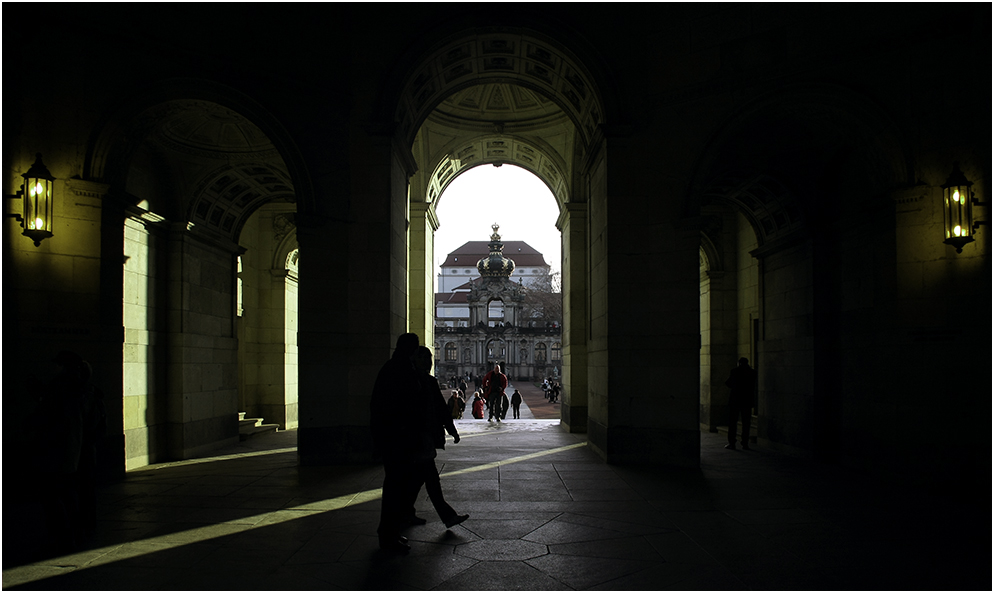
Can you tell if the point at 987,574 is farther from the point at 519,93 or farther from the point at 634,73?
the point at 519,93

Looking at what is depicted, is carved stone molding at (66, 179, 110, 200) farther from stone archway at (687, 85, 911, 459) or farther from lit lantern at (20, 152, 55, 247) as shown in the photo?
stone archway at (687, 85, 911, 459)

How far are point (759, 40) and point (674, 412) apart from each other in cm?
626

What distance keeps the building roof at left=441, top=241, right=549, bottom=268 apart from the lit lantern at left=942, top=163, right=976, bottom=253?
10340cm

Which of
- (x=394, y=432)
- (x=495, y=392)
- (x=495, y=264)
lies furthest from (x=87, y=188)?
(x=495, y=264)

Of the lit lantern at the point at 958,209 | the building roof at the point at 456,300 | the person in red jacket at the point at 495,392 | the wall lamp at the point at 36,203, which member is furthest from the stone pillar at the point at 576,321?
the building roof at the point at 456,300

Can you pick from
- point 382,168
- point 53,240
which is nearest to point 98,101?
point 53,240

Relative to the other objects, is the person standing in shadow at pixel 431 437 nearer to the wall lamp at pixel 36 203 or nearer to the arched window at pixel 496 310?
the wall lamp at pixel 36 203

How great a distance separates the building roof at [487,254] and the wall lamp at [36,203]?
104m

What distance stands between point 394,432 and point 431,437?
23.3 inches

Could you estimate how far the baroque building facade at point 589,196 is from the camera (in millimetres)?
9023

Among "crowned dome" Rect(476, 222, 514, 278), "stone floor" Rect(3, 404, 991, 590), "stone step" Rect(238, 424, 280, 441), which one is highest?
"crowned dome" Rect(476, 222, 514, 278)

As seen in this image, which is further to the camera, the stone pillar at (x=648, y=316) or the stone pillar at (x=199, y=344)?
the stone pillar at (x=199, y=344)

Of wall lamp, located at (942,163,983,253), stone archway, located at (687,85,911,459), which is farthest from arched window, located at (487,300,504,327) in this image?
wall lamp, located at (942,163,983,253)

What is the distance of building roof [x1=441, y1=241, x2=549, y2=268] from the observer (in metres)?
113
